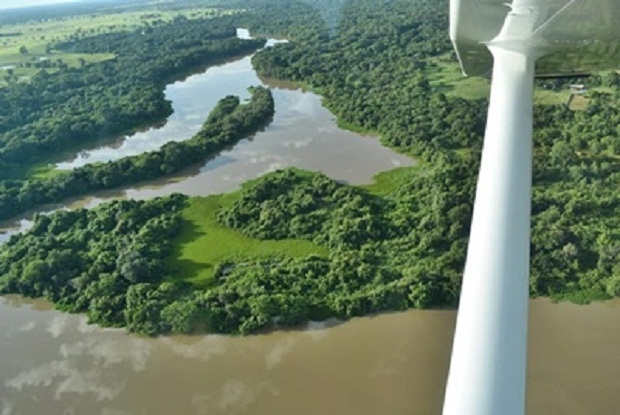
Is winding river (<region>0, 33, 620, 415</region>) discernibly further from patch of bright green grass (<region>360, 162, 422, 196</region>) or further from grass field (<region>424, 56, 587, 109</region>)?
grass field (<region>424, 56, 587, 109</region>)

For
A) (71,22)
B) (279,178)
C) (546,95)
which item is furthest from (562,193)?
(71,22)

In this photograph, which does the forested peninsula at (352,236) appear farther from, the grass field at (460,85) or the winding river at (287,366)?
the winding river at (287,366)

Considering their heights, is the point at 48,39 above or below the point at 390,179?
above

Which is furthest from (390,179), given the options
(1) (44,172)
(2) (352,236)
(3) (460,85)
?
(1) (44,172)

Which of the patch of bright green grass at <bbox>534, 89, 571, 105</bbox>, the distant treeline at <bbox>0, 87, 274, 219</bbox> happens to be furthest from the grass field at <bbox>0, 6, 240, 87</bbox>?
the patch of bright green grass at <bbox>534, 89, 571, 105</bbox>

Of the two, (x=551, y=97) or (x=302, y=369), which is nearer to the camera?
(x=302, y=369)

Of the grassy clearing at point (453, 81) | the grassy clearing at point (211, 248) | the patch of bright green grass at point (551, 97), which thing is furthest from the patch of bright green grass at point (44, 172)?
the patch of bright green grass at point (551, 97)

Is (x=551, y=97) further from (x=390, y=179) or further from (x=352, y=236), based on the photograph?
(x=352, y=236)
